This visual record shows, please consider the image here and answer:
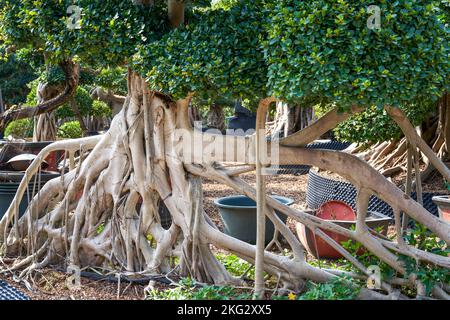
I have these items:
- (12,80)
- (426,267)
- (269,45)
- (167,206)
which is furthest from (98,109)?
(269,45)

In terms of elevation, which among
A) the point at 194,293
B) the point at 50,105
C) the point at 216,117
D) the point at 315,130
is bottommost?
the point at 194,293

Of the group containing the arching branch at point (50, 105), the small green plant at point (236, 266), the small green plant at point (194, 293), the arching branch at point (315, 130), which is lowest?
the small green plant at point (236, 266)

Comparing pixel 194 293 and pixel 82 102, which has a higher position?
pixel 82 102

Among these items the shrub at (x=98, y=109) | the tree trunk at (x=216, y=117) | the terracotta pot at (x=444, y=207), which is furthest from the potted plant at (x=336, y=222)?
the tree trunk at (x=216, y=117)

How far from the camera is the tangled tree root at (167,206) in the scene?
4648 millimetres

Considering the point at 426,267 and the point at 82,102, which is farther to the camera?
the point at 82,102

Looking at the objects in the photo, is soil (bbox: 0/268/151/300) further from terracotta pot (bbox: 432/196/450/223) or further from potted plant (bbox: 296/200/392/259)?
terracotta pot (bbox: 432/196/450/223)

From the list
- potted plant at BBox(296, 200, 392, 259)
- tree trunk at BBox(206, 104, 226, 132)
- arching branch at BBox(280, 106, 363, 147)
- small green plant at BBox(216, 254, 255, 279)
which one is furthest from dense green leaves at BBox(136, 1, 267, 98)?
tree trunk at BBox(206, 104, 226, 132)

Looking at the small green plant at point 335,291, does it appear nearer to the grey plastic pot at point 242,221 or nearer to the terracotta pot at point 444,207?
the grey plastic pot at point 242,221

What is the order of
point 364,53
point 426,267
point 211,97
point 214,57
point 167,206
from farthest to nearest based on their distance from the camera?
point 167,206 < point 426,267 < point 211,97 < point 214,57 < point 364,53

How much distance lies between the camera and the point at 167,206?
5234 mm

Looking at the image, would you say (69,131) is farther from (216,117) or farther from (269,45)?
(269,45)

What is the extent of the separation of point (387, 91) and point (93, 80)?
9.73 m

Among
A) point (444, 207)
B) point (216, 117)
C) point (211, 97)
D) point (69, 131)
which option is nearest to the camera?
point (211, 97)
